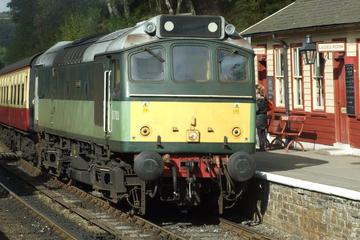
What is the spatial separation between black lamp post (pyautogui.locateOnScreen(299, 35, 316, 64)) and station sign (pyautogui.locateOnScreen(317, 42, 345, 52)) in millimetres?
175

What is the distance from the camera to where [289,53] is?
17922mm

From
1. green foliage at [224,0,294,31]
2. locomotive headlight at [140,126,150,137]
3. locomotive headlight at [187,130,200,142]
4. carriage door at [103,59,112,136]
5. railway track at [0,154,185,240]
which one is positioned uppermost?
green foliage at [224,0,294,31]

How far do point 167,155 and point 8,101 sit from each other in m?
14.3

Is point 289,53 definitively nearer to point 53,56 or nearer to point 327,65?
point 327,65

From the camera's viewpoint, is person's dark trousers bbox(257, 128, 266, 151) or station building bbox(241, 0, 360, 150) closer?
station building bbox(241, 0, 360, 150)

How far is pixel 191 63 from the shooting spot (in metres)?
10.5

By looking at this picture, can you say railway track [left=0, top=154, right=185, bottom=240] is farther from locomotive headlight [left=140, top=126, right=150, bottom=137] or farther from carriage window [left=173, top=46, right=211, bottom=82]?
carriage window [left=173, top=46, right=211, bottom=82]

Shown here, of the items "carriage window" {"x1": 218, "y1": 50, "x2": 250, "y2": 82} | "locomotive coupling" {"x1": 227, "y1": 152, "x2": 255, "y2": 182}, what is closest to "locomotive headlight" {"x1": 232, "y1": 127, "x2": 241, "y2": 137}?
"locomotive coupling" {"x1": 227, "y1": 152, "x2": 255, "y2": 182}

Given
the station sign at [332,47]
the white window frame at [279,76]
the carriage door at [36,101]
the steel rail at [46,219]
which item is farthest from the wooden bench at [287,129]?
the steel rail at [46,219]

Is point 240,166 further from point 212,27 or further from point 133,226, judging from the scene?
point 212,27

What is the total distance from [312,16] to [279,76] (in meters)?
1.98

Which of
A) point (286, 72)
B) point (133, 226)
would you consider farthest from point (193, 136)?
point (286, 72)

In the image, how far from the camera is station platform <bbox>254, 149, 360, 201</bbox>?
9.61m

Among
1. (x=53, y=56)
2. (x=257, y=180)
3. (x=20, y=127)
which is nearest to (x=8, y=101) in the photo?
(x=20, y=127)
